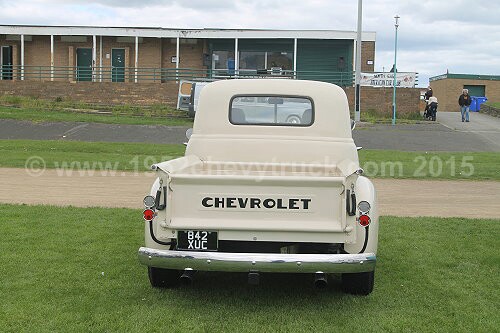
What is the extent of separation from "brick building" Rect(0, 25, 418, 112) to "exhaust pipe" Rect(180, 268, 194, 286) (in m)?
29.0

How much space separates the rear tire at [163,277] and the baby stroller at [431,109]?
28.4 m

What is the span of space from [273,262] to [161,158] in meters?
13.3

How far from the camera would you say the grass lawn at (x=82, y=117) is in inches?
1097

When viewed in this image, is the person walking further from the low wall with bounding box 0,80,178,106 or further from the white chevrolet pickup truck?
the white chevrolet pickup truck

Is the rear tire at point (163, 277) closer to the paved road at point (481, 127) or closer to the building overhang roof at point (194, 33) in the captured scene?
the paved road at point (481, 127)

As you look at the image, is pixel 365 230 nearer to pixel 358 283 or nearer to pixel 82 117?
pixel 358 283

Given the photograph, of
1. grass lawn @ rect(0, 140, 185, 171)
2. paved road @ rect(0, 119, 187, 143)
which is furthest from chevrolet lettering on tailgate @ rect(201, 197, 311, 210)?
paved road @ rect(0, 119, 187, 143)

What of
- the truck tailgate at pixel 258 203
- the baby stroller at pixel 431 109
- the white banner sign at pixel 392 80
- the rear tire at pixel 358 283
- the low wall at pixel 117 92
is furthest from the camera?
the low wall at pixel 117 92

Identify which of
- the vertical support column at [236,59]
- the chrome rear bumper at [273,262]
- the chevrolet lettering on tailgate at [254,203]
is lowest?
the chrome rear bumper at [273,262]

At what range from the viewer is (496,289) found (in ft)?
21.5

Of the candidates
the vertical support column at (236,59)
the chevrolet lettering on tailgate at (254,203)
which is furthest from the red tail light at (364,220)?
the vertical support column at (236,59)

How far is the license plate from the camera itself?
565 centimetres

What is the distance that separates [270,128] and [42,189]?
7096 millimetres

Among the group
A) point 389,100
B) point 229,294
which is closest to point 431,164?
point 229,294
